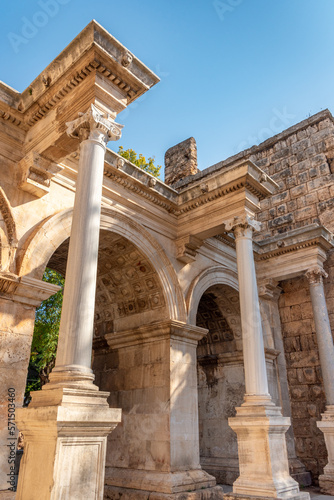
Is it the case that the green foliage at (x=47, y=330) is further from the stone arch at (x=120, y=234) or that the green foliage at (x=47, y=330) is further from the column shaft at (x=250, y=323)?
the column shaft at (x=250, y=323)

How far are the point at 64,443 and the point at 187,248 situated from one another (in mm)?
6163

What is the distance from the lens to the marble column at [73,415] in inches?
157

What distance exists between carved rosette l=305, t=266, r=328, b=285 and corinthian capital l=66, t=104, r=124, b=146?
7.24m

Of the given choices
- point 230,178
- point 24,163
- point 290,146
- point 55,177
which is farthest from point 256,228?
point 290,146

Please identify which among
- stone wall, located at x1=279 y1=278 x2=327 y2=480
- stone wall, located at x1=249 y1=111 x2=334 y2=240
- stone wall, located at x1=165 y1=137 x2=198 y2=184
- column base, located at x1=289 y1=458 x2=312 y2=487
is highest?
stone wall, located at x1=165 y1=137 x2=198 y2=184

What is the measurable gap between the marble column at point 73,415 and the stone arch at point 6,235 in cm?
154

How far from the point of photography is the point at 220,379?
11.6 m

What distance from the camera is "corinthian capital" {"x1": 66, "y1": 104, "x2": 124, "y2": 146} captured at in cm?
561

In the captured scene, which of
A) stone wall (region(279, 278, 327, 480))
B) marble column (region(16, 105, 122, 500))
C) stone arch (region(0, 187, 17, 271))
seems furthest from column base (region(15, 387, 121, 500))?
stone wall (region(279, 278, 327, 480))

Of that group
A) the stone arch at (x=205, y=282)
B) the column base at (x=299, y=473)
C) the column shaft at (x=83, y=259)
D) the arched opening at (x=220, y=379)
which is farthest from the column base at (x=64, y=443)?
the column base at (x=299, y=473)

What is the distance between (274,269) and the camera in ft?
38.9

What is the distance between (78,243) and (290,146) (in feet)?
34.7

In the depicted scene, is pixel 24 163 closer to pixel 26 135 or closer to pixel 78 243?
pixel 26 135

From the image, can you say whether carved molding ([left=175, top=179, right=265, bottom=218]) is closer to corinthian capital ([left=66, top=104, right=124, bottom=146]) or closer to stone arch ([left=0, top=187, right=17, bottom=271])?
corinthian capital ([left=66, top=104, right=124, bottom=146])
